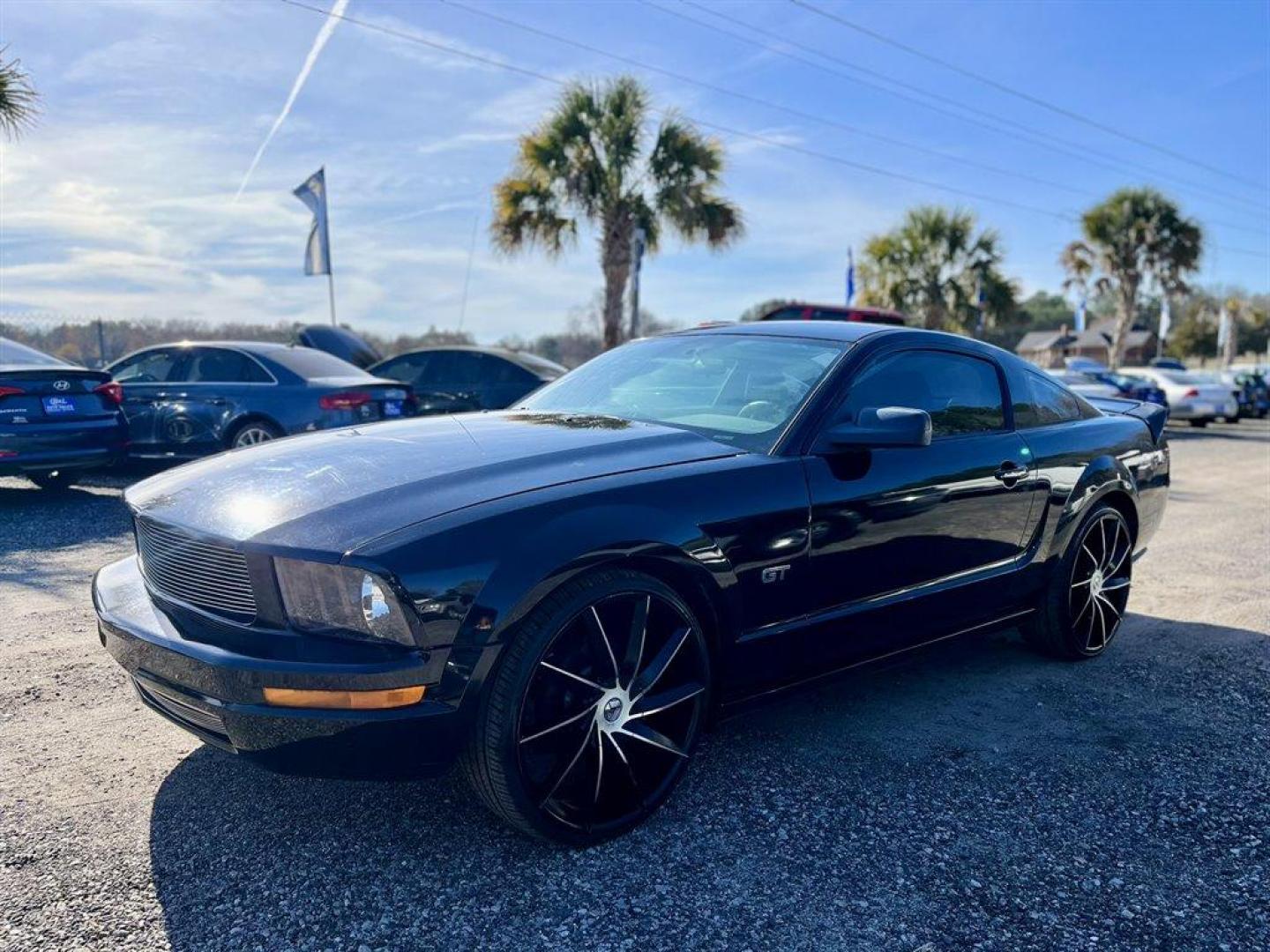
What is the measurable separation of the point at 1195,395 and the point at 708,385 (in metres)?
21.8

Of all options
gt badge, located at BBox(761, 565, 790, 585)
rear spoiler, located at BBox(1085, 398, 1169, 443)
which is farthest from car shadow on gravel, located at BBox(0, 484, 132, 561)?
rear spoiler, located at BBox(1085, 398, 1169, 443)

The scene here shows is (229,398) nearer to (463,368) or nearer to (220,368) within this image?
(220,368)

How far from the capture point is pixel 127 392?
8.77m

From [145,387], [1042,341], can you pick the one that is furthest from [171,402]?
[1042,341]

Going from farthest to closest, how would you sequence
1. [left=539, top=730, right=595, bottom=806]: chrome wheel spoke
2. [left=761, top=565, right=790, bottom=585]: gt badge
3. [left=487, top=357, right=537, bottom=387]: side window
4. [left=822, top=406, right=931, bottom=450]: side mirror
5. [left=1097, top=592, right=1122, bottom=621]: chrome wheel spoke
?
1. [left=487, top=357, right=537, bottom=387]: side window
2. [left=1097, top=592, right=1122, bottom=621]: chrome wheel spoke
3. [left=822, top=406, right=931, bottom=450]: side mirror
4. [left=761, top=565, right=790, bottom=585]: gt badge
5. [left=539, top=730, right=595, bottom=806]: chrome wheel spoke

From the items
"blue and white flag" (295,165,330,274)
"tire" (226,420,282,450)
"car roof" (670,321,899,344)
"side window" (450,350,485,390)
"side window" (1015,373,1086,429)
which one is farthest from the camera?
"blue and white flag" (295,165,330,274)

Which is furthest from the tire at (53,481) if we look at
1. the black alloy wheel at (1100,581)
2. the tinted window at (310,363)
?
the black alloy wheel at (1100,581)

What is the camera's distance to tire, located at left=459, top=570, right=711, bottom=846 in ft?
7.75

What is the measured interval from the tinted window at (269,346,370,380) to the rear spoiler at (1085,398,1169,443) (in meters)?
6.65

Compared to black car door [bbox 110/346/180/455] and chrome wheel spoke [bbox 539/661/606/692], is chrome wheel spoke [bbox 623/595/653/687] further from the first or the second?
black car door [bbox 110/346/180/455]

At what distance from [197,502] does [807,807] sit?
6.61ft

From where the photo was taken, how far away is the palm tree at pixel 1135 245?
3064 cm

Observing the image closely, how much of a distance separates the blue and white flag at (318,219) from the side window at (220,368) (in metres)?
9.82

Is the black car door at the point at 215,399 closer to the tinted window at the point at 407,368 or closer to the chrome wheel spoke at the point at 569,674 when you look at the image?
the tinted window at the point at 407,368
